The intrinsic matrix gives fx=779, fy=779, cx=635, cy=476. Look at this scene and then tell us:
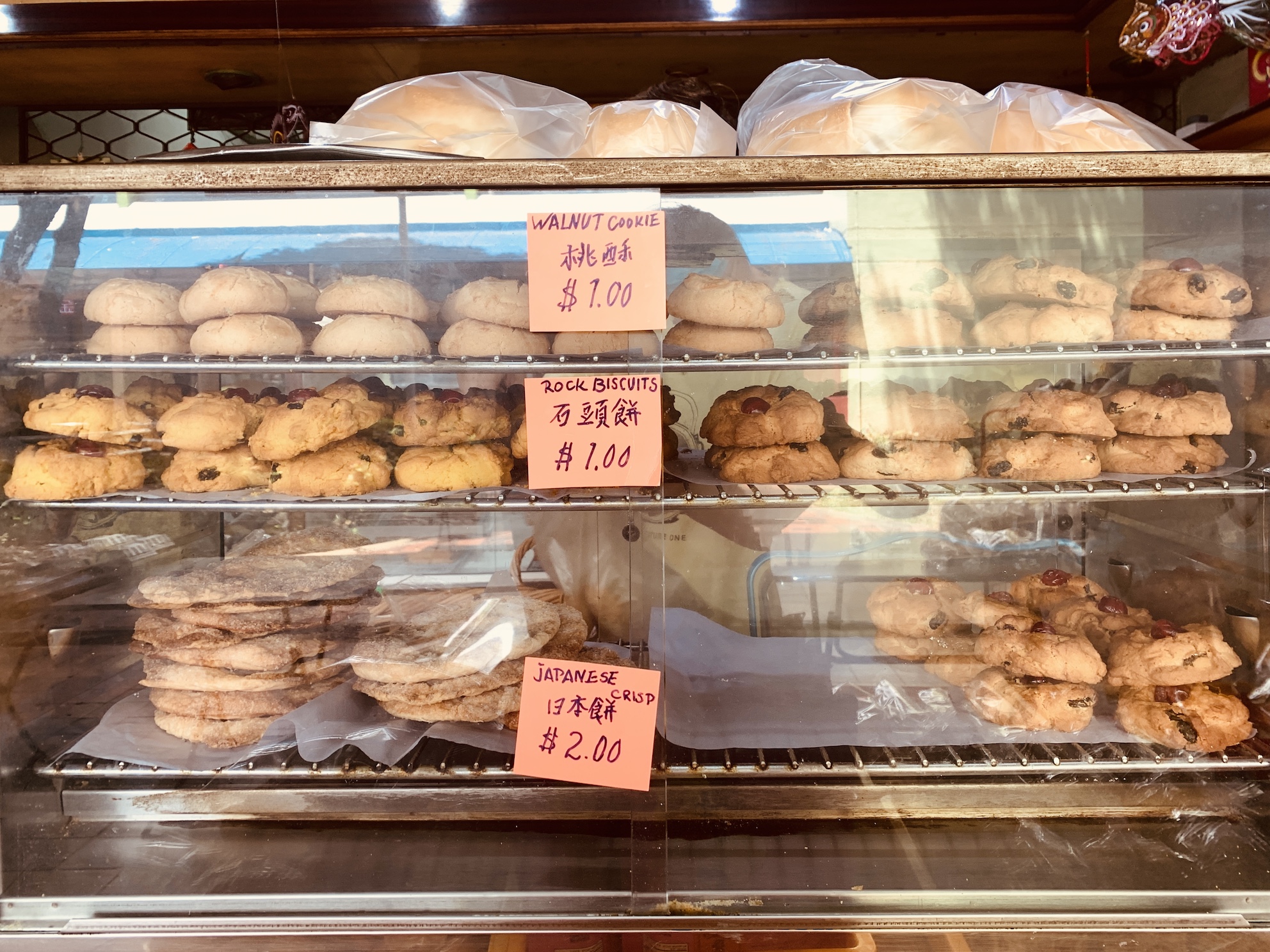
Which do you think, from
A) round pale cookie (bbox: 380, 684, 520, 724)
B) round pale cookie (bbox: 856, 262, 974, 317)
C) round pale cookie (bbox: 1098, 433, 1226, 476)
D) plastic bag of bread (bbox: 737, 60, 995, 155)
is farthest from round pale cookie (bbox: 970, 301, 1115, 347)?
round pale cookie (bbox: 380, 684, 520, 724)

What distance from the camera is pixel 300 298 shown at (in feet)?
7.39

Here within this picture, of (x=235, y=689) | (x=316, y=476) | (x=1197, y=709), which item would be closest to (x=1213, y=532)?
(x=1197, y=709)

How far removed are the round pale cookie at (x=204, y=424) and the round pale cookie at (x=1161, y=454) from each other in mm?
2641

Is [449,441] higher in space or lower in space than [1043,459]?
higher

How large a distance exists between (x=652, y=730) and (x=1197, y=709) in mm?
1581

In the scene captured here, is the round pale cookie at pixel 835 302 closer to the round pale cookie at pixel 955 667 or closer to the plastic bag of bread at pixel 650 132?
the plastic bag of bread at pixel 650 132

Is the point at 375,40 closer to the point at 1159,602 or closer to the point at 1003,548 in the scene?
the point at 1003,548

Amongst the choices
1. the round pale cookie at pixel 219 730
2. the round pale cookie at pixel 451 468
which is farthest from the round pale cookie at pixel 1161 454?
the round pale cookie at pixel 219 730

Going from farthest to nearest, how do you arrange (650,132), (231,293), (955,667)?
(955,667) < (650,132) < (231,293)

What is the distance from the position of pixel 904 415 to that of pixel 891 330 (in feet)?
0.87

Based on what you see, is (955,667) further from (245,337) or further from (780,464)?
(245,337)

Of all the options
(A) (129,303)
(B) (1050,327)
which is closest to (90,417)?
(A) (129,303)

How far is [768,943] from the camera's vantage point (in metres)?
2.08

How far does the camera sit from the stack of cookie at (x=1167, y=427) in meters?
2.34
